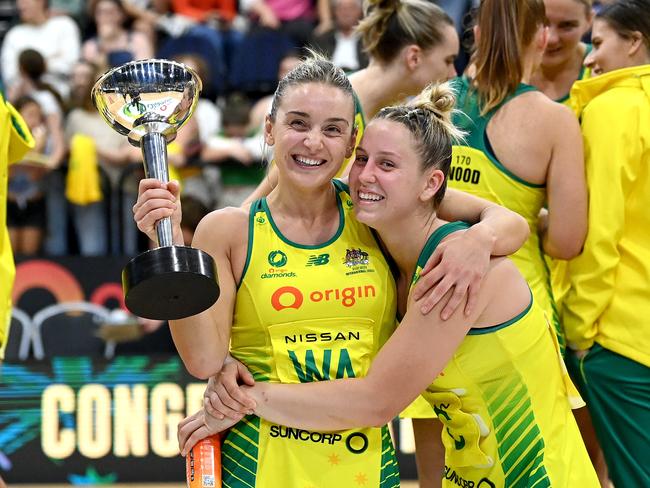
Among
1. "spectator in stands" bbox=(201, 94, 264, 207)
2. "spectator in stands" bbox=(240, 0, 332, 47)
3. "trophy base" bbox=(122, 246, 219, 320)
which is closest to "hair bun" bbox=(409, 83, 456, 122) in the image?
"trophy base" bbox=(122, 246, 219, 320)

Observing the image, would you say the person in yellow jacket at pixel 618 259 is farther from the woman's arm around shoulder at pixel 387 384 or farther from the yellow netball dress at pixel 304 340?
the yellow netball dress at pixel 304 340

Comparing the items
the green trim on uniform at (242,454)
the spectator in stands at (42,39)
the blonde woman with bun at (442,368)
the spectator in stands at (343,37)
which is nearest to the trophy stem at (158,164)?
the blonde woman with bun at (442,368)

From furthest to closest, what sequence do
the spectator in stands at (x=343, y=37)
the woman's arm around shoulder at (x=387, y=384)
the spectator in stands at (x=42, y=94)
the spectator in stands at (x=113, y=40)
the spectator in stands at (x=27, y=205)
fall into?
the spectator in stands at (x=113, y=40) → the spectator in stands at (x=343, y=37) → the spectator in stands at (x=42, y=94) → the spectator in stands at (x=27, y=205) → the woman's arm around shoulder at (x=387, y=384)

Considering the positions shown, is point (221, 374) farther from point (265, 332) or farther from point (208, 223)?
point (208, 223)

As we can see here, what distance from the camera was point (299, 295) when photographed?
8.28 feet

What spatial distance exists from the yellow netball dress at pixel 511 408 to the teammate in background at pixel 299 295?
168 millimetres

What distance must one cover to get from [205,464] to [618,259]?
1.41 m

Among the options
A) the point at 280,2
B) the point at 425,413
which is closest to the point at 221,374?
the point at 425,413

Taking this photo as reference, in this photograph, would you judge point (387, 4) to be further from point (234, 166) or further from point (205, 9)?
point (205, 9)

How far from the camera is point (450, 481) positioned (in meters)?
2.69

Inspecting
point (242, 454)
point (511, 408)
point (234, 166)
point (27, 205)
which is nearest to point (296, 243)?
point (242, 454)

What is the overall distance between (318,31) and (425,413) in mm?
5373

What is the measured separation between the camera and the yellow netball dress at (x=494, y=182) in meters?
3.12

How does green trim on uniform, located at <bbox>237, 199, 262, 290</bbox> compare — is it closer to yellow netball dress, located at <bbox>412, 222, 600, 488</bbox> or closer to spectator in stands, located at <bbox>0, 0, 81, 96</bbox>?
yellow netball dress, located at <bbox>412, 222, 600, 488</bbox>
